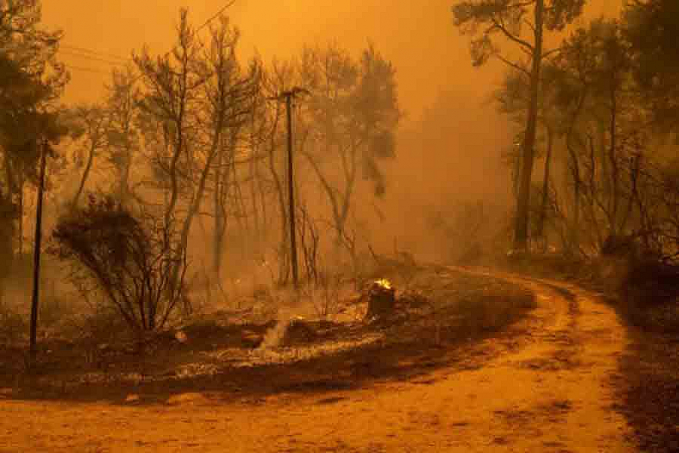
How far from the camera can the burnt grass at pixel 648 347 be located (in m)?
5.71

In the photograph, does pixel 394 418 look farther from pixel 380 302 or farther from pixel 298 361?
pixel 380 302

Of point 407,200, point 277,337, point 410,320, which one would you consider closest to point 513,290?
point 410,320

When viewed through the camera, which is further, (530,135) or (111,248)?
(530,135)

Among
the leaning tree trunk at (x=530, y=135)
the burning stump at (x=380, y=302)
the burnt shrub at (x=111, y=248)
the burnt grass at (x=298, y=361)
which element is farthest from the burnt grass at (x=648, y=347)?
the burnt shrub at (x=111, y=248)

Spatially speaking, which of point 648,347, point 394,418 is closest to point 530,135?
point 648,347

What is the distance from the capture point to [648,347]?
8.90 metres

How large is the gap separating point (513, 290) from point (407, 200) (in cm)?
4942

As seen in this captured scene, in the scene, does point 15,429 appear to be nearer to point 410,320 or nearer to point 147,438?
point 147,438

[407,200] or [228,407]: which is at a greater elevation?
[407,200]

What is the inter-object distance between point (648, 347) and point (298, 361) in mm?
5348

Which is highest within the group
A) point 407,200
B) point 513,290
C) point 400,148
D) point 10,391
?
point 400,148

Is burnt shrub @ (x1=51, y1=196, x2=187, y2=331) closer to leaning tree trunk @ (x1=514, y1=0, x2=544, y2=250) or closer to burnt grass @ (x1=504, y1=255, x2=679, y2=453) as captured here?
burnt grass @ (x1=504, y1=255, x2=679, y2=453)

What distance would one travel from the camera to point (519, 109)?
33438 mm

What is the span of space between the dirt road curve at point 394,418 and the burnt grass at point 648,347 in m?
0.20
